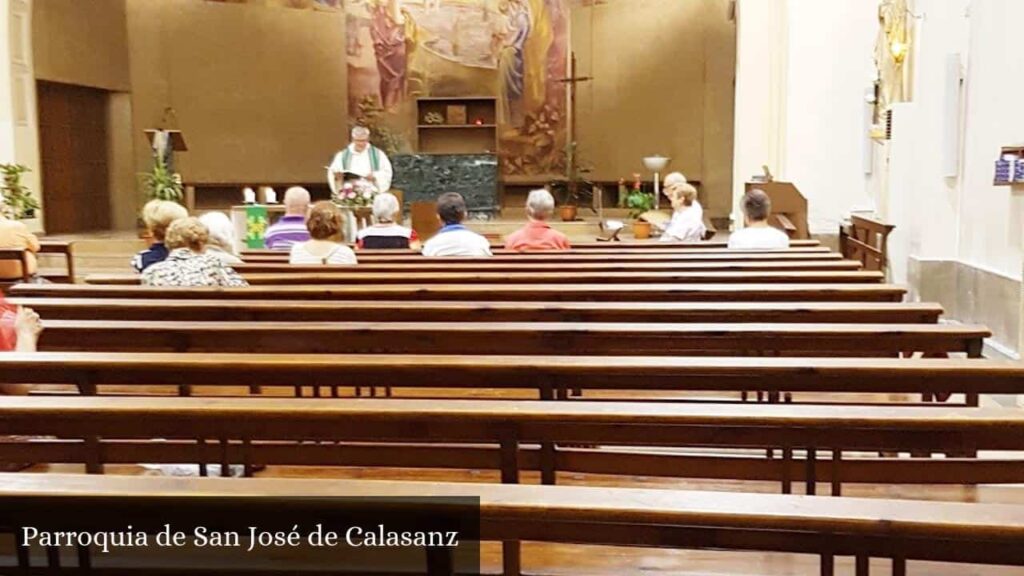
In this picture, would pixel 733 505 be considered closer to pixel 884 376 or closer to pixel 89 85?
Answer: pixel 884 376

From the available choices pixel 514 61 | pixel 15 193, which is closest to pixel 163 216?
pixel 15 193

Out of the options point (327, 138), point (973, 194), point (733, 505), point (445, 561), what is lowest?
point (445, 561)

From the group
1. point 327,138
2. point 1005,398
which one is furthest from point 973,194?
point 327,138

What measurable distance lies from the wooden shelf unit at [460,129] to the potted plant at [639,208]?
104 inches

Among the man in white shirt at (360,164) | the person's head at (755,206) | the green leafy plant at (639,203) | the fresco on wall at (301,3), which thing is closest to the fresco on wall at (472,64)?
the fresco on wall at (301,3)

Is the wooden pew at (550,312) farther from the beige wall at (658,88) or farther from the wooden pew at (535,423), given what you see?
the beige wall at (658,88)

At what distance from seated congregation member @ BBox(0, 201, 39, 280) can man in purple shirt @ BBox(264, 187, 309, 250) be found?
1.80m

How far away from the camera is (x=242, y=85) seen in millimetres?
13875

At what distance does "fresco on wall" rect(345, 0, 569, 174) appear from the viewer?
14.4m

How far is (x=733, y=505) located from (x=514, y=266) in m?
3.83

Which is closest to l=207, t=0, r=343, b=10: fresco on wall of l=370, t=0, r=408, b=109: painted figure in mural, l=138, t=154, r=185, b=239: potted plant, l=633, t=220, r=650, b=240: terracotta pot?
l=370, t=0, r=408, b=109: painted figure in mural

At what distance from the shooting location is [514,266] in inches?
205

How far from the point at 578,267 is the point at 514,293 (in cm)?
123

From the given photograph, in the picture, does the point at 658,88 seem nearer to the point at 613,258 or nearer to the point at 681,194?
the point at 681,194
